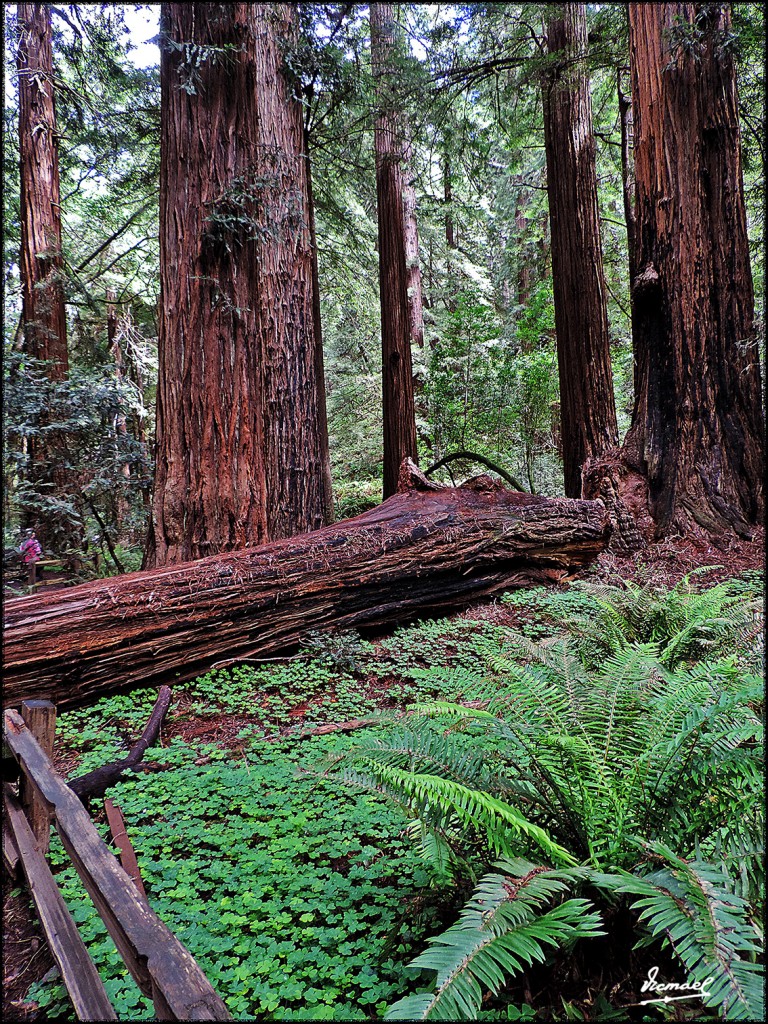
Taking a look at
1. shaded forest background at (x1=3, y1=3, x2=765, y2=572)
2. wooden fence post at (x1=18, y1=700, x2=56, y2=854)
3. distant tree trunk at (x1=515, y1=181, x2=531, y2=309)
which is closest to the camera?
wooden fence post at (x1=18, y1=700, x2=56, y2=854)

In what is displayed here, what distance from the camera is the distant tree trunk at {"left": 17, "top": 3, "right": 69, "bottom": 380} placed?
8469 millimetres

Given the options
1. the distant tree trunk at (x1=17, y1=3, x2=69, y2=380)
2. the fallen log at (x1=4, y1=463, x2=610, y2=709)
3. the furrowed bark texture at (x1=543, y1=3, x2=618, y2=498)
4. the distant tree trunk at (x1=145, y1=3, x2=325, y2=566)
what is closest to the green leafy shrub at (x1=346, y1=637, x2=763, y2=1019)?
the fallen log at (x1=4, y1=463, x2=610, y2=709)

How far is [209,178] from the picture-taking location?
571 cm

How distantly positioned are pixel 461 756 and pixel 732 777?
0.83m

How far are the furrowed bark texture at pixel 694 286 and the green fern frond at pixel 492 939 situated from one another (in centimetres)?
572

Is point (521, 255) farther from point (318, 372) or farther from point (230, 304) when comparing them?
point (230, 304)

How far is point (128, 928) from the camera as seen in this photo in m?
1.41

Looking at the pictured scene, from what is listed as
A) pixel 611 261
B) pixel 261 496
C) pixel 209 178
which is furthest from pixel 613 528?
pixel 611 261

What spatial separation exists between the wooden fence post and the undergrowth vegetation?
0.15 m

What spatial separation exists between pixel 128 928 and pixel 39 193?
10.7 metres

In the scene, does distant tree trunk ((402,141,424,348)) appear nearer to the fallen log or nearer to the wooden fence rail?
the fallen log

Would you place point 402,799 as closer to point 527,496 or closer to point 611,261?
point 527,496

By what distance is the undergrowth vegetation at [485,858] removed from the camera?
53.5 inches

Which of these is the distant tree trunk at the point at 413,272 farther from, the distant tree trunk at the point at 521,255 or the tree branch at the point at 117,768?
the tree branch at the point at 117,768
